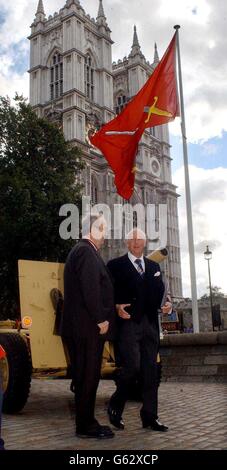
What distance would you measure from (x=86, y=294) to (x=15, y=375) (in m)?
1.76

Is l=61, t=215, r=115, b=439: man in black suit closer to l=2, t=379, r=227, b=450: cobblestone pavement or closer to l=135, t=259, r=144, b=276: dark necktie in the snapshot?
l=2, t=379, r=227, b=450: cobblestone pavement

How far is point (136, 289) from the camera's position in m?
→ 4.18

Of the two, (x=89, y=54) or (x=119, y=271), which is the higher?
(x=89, y=54)

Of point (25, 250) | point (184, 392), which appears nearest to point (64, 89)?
point (25, 250)

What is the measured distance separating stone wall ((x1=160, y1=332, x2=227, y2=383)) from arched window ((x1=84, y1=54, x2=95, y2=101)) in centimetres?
4513

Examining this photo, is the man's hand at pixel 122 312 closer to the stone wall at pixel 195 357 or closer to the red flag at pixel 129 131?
the stone wall at pixel 195 357

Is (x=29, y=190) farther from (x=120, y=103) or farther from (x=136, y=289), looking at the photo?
(x=120, y=103)

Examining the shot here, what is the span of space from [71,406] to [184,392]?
71.0 inches

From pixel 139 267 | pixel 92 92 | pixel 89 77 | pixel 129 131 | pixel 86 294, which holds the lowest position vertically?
pixel 86 294

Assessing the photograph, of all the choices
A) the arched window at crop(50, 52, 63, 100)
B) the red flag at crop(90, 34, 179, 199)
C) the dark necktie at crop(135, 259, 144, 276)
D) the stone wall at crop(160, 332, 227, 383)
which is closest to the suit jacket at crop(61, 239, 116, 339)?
the dark necktie at crop(135, 259, 144, 276)

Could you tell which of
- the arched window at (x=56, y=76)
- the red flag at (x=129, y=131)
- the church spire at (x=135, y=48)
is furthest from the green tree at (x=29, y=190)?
the church spire at (x=135, y=48)

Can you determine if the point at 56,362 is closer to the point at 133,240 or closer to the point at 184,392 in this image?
the point at 133,240

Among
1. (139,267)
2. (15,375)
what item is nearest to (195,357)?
(15,375)

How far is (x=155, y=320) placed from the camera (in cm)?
427
